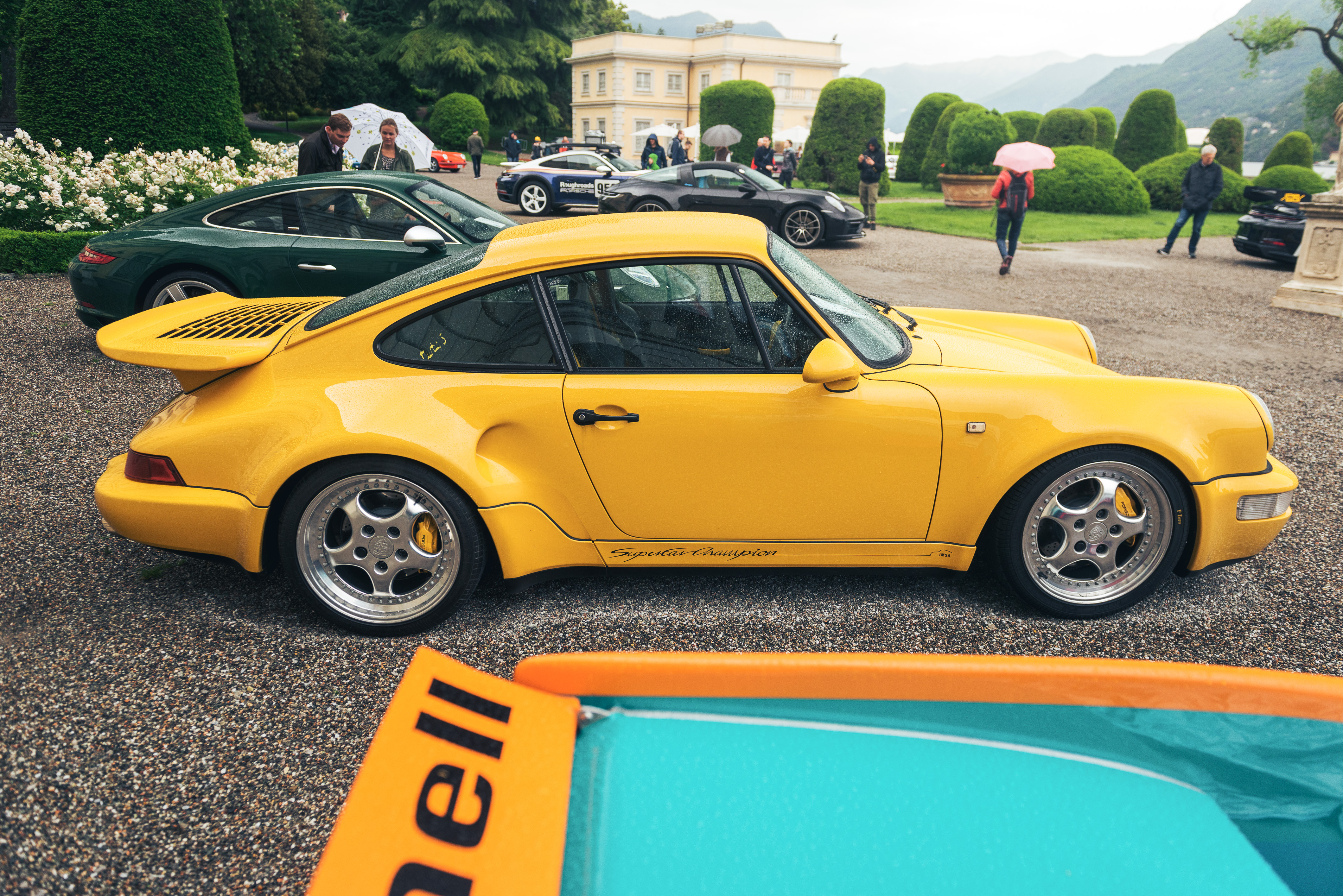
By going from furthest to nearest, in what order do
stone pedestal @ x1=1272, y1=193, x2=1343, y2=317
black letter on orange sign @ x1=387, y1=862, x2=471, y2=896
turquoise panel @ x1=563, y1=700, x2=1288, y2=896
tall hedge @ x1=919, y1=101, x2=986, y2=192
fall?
tall hedge @ x1=919, y1=101, x2=986, y2=192
stone pedestal @ x1=1272, y1=193, x2=1343, y2=317
turquoise panel @ x1=563, y1=700, x2=1288, y2=896
black letter on orange sign @ x1=387, y1=862, x2=471, y2=896

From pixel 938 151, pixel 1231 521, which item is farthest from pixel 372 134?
pixel 938 151

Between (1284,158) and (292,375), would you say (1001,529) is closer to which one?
(292,375)

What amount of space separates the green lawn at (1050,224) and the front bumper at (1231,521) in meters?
14.2

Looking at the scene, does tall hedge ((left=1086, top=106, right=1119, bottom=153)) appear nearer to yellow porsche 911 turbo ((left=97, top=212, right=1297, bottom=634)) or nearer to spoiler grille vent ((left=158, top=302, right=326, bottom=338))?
yellow porsche 911 turbo ((left=97, top=212, right=1297, bottom=634))

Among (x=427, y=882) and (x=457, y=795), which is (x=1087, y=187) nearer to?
(x=457, y=795)

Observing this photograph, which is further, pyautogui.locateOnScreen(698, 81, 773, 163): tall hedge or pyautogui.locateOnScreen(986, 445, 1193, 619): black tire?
pyautogui.locateOnScreen(698, 81, 773, 163): tall hedge

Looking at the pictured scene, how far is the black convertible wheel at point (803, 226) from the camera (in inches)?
559

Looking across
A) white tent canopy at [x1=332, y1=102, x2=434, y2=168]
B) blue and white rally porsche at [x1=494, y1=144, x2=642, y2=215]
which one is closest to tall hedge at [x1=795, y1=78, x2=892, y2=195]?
blue and white rally porsche at [x1=494, y1=144, x2=642, y2=215]

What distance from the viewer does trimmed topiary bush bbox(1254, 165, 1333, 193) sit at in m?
19.7

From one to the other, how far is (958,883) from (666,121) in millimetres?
67944

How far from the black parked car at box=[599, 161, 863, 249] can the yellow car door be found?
11.6m

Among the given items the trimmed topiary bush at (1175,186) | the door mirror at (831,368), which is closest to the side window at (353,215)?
the door mirror at (831,368)

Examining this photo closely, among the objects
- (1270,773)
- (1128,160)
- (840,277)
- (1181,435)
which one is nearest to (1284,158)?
(1128,160)

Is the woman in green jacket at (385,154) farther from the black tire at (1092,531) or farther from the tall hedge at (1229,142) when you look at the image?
the tall hedge at (1229,142)
